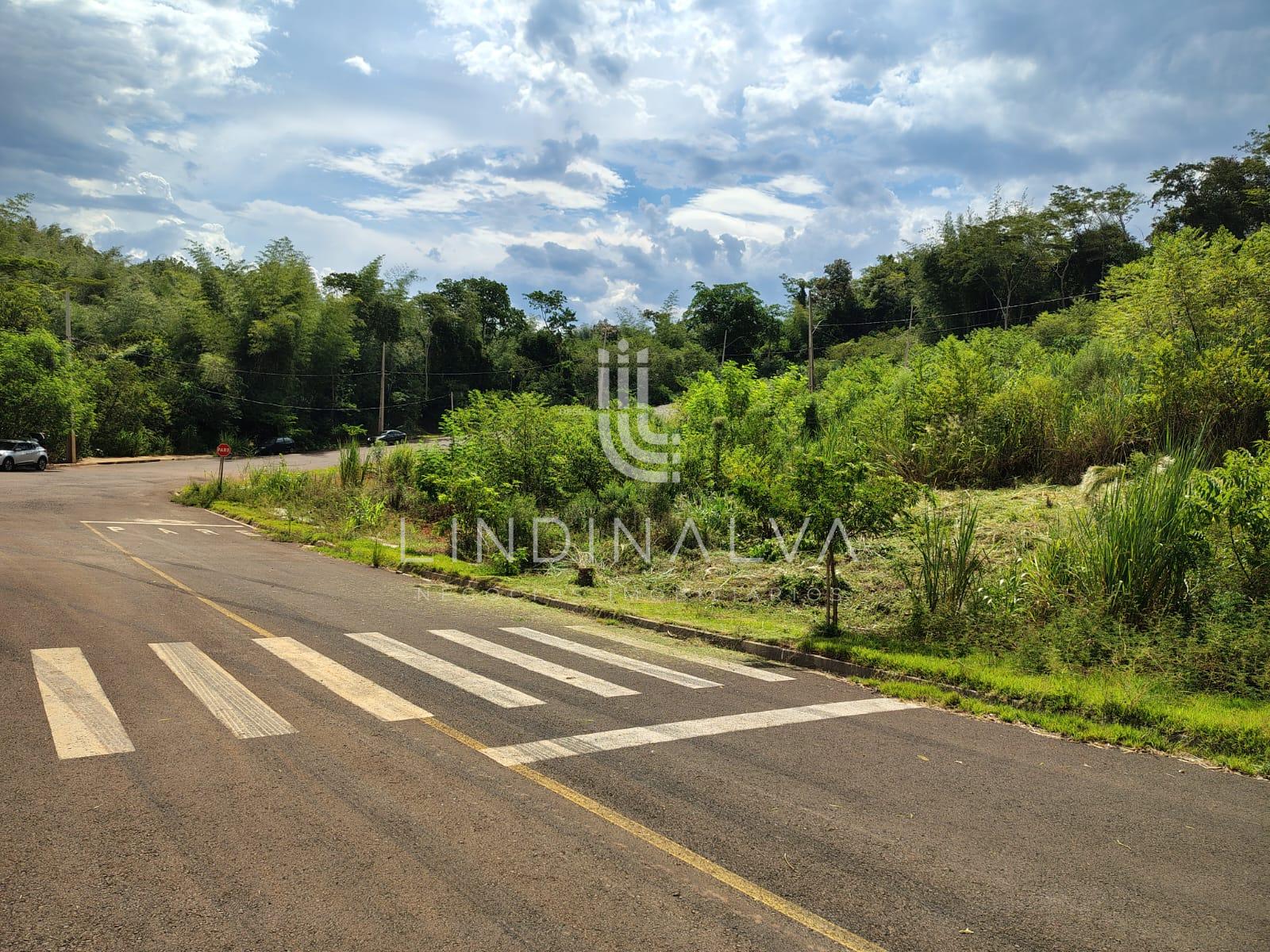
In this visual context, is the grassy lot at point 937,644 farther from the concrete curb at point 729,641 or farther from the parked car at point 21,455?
the parked car at point 21,455

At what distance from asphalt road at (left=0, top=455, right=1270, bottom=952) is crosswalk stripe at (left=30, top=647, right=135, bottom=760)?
0.04m

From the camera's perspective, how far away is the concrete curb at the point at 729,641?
30.5 ft

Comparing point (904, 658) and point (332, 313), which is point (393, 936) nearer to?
point (904, 658)

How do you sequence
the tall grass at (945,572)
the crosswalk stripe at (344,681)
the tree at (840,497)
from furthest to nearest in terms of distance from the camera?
the tall grass at (945,572) < the tree at (840,497) < the crosswalk stripe at (344,681)

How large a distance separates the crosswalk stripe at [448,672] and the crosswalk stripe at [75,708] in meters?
2.84

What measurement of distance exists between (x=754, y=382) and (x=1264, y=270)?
11.4 metres

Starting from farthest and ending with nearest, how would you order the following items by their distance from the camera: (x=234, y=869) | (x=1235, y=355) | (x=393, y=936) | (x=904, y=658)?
(x=1235, y=355)
(x=904, y=658)
(x=234, y=869)
(x=393, y=936)

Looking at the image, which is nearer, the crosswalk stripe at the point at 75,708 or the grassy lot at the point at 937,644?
the crosswalk stripe at the point at 75,708

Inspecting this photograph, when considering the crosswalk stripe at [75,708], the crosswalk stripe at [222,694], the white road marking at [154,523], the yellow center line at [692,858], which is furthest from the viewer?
the white road marking at [154,523]

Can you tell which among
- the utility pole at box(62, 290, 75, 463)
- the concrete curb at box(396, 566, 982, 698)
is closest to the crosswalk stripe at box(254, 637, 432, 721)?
the concrete curb at box(396, 566, 982, 698)

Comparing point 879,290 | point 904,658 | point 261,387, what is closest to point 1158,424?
point 904,658

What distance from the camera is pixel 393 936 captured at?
368 cm

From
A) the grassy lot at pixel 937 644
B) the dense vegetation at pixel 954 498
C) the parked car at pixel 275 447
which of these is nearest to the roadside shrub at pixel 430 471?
the dense vegetation at pixel 954 498

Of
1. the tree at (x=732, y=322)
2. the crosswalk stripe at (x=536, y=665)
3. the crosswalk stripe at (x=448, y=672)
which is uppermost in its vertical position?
the tree at (x=732, y=322)
